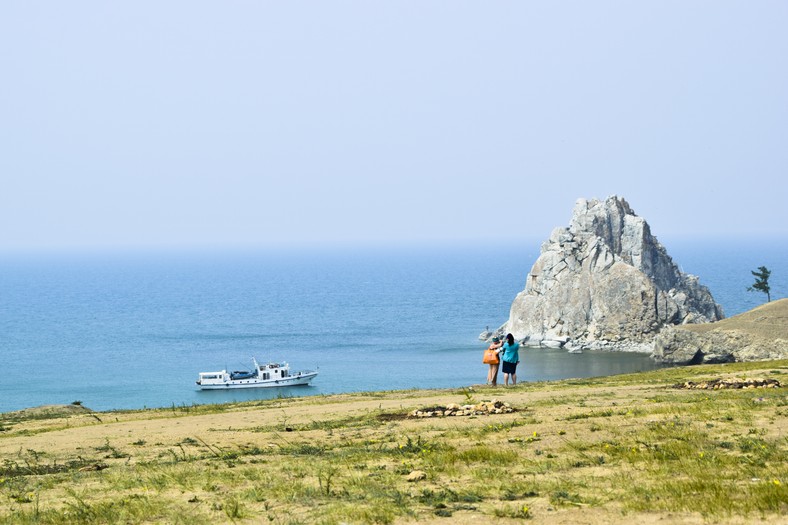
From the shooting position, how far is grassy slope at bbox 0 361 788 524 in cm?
1446

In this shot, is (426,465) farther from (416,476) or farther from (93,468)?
(93,468)

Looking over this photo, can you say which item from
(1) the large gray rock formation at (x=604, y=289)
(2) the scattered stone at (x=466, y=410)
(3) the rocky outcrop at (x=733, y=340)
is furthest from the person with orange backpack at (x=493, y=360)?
(1) the large gray rock formation at (x=604, y=289)

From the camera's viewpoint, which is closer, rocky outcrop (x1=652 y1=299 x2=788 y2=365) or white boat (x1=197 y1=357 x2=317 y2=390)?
rocky outcrop (x1=652 y1=299 x2=788 y2=365)

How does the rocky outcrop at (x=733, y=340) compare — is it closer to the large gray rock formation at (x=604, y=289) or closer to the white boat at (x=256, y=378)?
the large gray rock formation at (x=604, y=289)

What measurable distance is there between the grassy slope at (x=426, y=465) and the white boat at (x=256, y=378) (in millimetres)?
66506

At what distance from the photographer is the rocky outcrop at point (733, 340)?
88.6m

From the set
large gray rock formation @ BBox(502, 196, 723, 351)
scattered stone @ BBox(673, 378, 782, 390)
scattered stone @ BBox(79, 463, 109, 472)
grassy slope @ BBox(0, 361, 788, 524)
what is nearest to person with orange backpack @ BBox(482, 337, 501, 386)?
grassy slope @ BBox(0, 361, 788, 524)

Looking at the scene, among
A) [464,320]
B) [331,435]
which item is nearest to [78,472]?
[331,435]

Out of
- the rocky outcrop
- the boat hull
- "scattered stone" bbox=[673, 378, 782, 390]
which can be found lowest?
the boat hull

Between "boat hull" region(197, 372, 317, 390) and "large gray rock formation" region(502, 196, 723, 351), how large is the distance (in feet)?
125

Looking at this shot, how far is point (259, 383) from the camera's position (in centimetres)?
9625

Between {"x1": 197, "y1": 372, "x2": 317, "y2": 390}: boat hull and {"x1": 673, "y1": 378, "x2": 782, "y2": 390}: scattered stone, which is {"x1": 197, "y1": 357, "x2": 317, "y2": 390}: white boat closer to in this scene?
{"x1": 197, "y1": 372, "x2": 317, "y2": 390}: boat hull

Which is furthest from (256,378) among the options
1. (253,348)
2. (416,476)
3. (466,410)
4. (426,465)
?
(416,476)

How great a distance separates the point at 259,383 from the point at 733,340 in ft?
156
